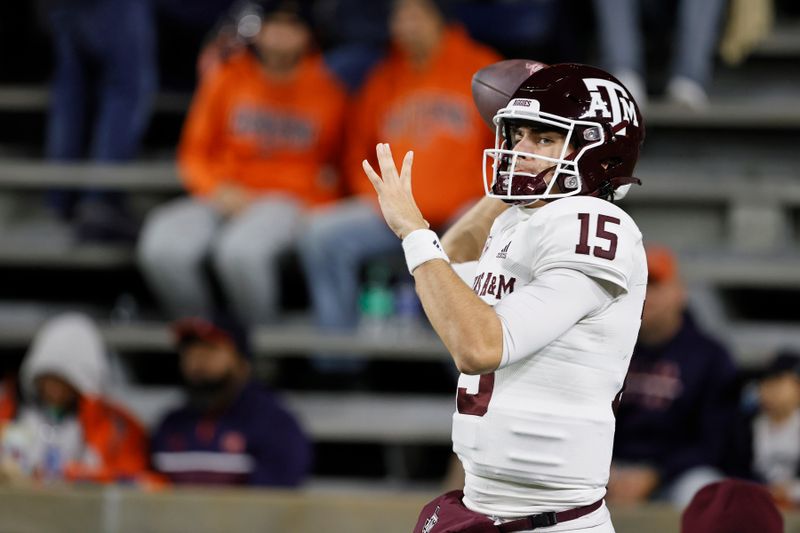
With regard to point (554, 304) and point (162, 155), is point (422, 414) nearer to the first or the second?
point (162, 155)

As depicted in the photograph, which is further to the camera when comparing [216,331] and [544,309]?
[216,331]

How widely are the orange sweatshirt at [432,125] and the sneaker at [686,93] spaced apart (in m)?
0.91

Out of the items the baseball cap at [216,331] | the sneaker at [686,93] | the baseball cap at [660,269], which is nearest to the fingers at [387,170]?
the baseball cap at [660,269]

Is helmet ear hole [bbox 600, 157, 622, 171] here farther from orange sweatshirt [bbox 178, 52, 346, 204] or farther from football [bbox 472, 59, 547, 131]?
orange sweatshirt [bbox 178, 52, 346, 204]

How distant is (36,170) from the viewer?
22.9 feet

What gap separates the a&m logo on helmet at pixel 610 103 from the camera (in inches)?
107

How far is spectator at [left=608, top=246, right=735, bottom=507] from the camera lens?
17.4 feet

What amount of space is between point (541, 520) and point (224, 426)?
3.07 meters

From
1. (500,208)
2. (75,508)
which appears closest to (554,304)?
(500,208)

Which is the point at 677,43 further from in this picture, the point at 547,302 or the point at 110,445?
the point at 547,302

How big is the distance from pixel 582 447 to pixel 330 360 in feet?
12.3

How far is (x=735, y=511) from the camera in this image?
3.25 meters

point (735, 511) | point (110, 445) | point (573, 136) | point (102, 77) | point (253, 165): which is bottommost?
point (110, 445)

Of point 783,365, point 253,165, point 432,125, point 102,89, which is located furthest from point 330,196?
point 783,365
